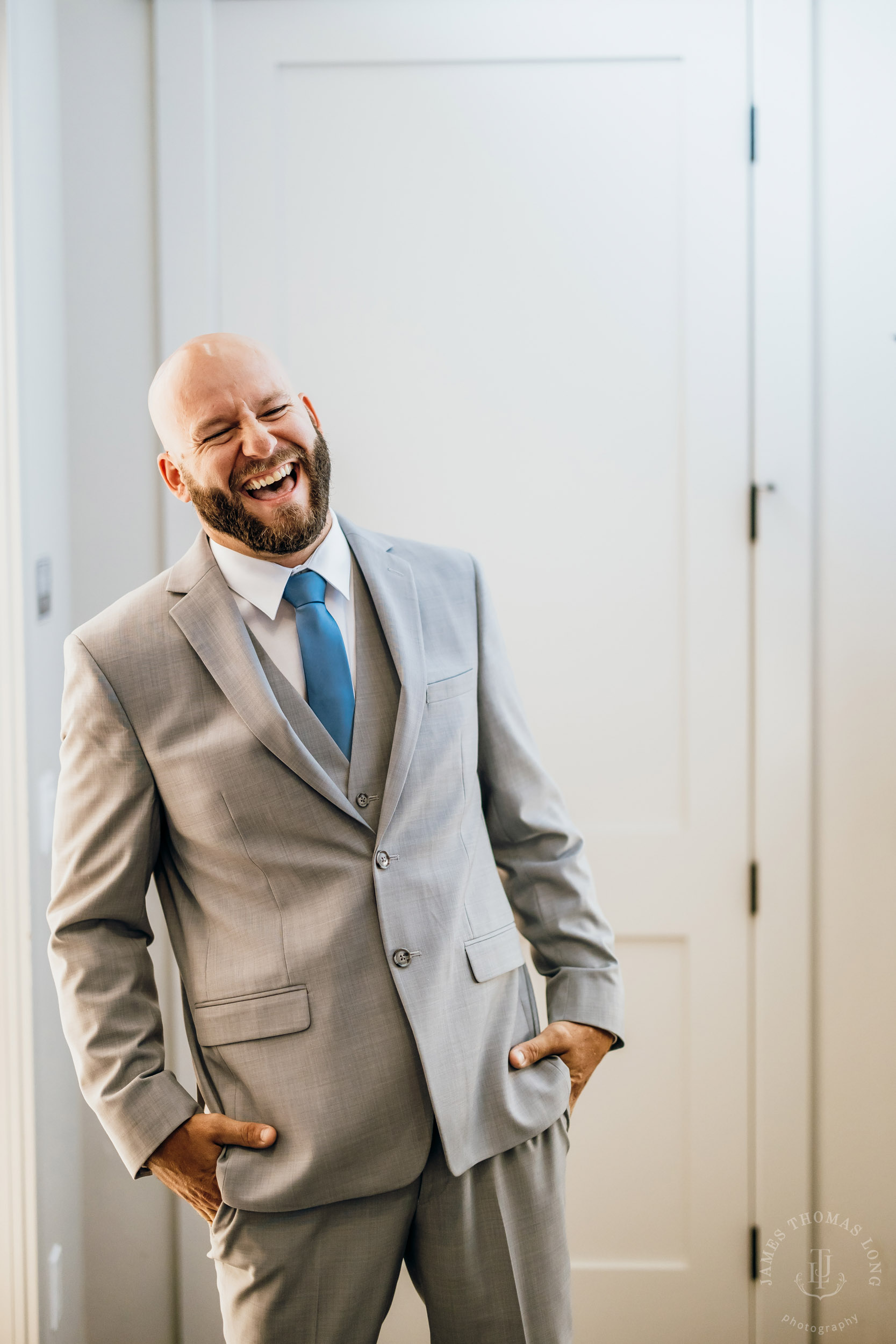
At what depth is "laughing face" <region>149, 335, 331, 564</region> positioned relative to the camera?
110 cm

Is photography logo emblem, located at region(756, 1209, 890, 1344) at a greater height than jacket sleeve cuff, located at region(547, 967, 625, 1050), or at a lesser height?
lesser

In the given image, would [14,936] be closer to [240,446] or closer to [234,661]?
[234,661]

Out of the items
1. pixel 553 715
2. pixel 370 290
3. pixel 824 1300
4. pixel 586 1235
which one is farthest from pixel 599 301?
pixel 824 1300

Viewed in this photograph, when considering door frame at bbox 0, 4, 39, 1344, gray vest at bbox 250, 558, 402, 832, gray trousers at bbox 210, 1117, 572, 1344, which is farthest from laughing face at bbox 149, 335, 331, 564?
gray trousers at bbox 210, 1117, 572, 1344

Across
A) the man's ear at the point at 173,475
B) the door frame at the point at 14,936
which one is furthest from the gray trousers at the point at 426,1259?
the man's ear at the point at 173,475

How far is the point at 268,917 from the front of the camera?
3.52 ft

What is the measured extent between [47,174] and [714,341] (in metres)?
1.12

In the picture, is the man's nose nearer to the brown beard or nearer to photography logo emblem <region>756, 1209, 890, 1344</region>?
the brown beard

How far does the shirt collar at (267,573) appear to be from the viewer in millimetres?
1129

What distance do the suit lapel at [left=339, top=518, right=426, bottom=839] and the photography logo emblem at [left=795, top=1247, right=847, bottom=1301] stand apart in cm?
133

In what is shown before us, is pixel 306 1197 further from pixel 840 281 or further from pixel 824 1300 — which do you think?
pixel 840 281

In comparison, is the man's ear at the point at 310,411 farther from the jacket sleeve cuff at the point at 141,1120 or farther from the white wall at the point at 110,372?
the jacket sleeve cuff at the point at 141,1120

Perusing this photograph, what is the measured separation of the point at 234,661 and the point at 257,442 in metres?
0.24

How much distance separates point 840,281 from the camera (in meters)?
1.72
